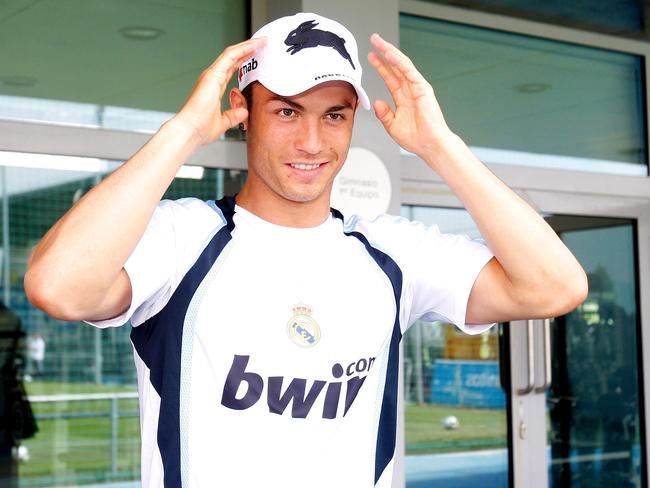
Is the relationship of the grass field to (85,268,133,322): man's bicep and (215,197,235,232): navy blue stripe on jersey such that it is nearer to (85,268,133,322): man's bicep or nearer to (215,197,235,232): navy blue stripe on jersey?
(215,197,235,232): navy blue stripe on jersey

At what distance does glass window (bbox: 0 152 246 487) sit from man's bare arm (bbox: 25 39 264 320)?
3.07 metres

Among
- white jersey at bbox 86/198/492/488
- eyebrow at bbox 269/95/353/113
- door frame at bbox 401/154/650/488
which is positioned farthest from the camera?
door frame at bbox 401/154/650/488

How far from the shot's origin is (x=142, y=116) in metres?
3.69

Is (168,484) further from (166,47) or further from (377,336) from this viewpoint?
(166,47)

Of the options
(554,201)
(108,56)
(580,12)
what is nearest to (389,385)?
(108,56)

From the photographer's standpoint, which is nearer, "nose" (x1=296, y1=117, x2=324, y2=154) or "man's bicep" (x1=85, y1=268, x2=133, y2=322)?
"man's bicep" (x1=85, y1=268, x2=133, y2=322)

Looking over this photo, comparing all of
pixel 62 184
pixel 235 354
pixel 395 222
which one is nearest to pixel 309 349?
pixel 235 354

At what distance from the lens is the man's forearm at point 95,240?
1.49 m

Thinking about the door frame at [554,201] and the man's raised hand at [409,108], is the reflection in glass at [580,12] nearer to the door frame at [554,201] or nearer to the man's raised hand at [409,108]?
the door frame at [554,201]

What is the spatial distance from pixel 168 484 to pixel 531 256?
27.2 inches

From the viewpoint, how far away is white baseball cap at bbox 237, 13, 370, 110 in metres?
1.72

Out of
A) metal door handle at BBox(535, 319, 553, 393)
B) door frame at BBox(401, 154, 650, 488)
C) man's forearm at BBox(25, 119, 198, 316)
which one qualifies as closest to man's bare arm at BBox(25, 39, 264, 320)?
man's forearm at BBox(25, 119, 198, 316)

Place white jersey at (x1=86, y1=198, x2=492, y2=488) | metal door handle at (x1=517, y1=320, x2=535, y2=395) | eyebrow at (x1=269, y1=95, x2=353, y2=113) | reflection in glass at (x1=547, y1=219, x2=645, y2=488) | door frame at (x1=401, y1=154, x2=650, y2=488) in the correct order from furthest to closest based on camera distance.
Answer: reflection in glass at (x1=547, y1=219, x2=645, y2=488)
metal door handle at (x1=517, y1=320, x2=535, y2=395)
door frame at (x1=401, y1=154, x2=650, y2=488)
eyebrow at (x1=269, y1=95, x2=353, y2=113)
white jersey at (x1=86, y1=198, x2=492, y2=488)

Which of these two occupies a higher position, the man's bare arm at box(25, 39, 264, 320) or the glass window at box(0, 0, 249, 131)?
the glass window at box(0, 0, 249, 131)
